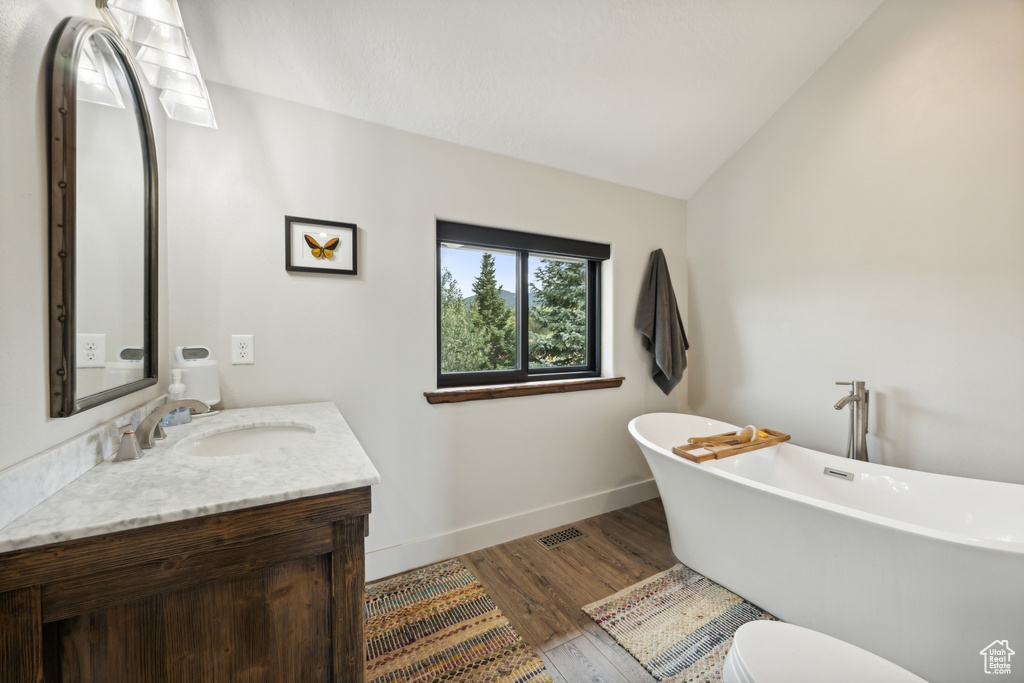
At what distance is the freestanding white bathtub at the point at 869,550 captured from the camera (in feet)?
3.45

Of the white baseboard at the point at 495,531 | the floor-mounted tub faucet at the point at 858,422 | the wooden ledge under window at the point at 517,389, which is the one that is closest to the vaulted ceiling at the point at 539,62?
the wooden ledge under window at the point at 517,389

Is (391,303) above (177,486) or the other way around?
above

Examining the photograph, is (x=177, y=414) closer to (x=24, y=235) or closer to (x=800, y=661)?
(x=24, y=235)

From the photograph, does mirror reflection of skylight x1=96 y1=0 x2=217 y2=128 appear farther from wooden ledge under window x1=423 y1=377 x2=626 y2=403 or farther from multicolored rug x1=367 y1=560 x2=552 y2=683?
multicolored rug x1=367 y1=560 x2=552 y2=683

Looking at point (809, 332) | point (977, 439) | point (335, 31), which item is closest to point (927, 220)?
point (809, 332)

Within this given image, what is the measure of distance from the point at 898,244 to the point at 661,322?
45.9 inches

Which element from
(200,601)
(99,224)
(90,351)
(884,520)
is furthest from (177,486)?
(884,520)

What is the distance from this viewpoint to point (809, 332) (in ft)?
7.15

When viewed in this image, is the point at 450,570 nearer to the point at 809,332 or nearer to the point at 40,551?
the point at 40,551

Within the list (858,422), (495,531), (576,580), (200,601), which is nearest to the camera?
(200,601)

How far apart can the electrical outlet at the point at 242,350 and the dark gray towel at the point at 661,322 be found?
7.13 feet

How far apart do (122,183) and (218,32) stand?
723 millimetres

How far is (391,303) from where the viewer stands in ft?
6.01

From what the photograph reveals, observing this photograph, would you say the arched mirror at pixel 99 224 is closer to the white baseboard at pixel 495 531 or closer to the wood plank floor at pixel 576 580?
the white baseboard at pixel 495 531
